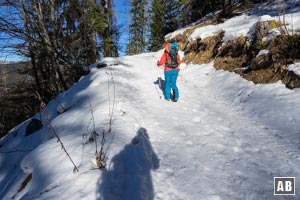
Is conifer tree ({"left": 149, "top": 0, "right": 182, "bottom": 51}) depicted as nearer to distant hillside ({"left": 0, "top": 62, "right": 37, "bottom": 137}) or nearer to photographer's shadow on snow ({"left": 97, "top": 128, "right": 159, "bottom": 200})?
distant hillside ({"left": 0, "top": 62, "right": 37, "bottom": 137})

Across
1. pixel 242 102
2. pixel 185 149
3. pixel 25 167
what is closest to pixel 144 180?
pixel 185 149

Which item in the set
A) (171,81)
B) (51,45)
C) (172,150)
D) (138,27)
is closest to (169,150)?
(172,150)

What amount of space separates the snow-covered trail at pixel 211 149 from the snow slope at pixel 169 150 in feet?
0.04

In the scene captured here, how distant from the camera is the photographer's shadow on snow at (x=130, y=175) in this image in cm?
276

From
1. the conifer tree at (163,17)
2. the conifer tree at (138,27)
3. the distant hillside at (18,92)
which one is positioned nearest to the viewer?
the distant hillside at (18,92)

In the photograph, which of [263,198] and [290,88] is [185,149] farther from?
[290,88]

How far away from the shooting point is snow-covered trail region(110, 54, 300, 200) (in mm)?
2898

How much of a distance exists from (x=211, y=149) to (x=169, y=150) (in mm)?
760

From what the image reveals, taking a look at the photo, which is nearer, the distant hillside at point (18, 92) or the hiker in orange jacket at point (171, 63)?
the hiker in orange jacket at point (171, 63)

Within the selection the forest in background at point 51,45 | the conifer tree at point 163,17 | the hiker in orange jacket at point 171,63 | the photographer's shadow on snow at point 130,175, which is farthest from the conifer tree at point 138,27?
the photographer's shadow on snow at point 130,175

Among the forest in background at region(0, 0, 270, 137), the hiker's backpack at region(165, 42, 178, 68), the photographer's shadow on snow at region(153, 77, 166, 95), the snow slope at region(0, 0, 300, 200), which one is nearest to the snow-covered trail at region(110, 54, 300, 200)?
the snow slope at region(0, 0, 300, 200)

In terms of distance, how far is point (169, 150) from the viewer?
3900mm

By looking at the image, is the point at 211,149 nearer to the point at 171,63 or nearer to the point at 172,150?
the point at 172,150

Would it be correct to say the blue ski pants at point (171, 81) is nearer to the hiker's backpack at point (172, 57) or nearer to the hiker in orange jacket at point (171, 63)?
the hiker in orange jacket at point (171, 63)
